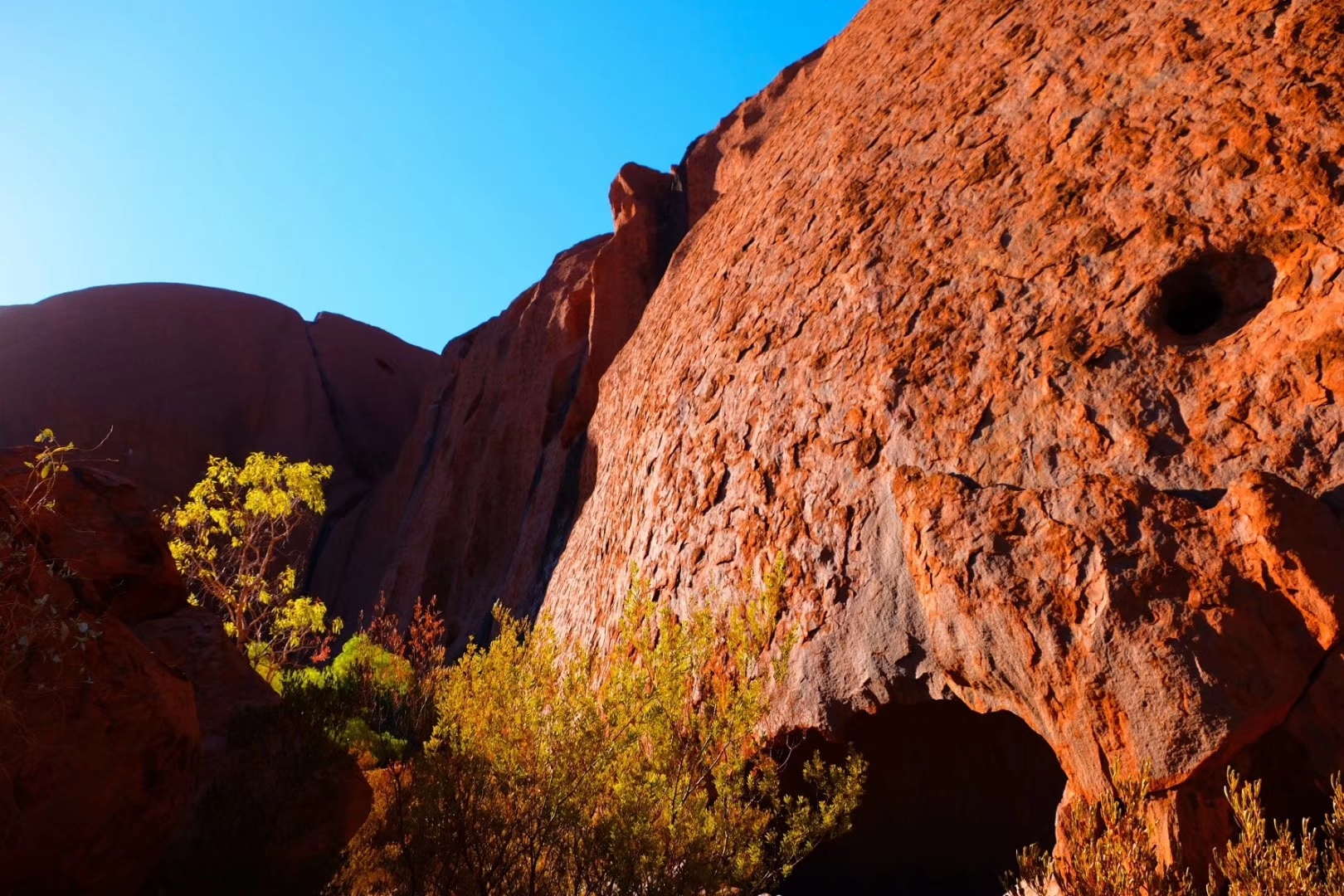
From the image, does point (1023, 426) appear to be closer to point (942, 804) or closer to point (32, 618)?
point (942, 804)

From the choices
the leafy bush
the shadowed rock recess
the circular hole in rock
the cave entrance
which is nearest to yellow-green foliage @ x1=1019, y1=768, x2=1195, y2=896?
the shadowed rock recess

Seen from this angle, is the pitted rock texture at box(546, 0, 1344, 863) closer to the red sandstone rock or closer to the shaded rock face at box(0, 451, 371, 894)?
the shaded rock face at box(0, 451, 371, 894)

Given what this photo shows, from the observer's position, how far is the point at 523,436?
16.2 meters

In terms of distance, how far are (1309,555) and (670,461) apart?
4489mm

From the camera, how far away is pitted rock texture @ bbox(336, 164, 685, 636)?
13.2m

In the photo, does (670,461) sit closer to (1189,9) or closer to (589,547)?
(589,547)

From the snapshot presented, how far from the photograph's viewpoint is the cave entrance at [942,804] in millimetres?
5547

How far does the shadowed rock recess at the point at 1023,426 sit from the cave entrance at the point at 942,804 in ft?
0.06

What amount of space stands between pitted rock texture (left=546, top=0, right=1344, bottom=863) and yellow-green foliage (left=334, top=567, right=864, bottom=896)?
0.88 m

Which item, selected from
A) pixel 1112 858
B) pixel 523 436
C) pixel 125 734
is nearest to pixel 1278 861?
pixel 1112 858

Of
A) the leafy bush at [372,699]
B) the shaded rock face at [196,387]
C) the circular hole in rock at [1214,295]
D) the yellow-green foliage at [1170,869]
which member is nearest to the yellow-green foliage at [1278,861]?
the yellow-green foliage at [1170,869]

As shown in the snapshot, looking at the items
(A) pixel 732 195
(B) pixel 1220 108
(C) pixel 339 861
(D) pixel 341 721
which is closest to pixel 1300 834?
(B) pixel 1220 108

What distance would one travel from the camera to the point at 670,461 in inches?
283

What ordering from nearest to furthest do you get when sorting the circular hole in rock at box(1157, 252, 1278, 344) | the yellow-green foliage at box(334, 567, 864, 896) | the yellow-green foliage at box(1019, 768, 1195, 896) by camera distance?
1. the yellow-green foliage at box(1019, 768, 1195, 896)
2. the yellow-green foliage at box(334, 567, 864, 896)
3. the circular hole in rock at box(1157, 252, 1278, 344)
